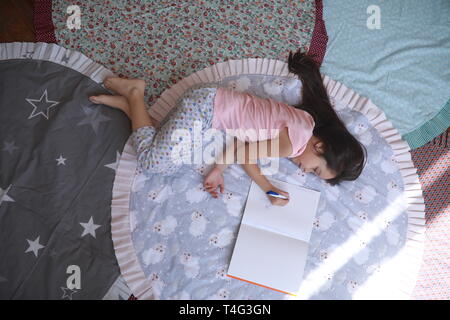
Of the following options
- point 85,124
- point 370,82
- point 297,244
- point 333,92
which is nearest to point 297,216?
point 297,244

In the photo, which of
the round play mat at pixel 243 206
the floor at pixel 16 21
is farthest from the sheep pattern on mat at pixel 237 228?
the floor at pixel 16 21

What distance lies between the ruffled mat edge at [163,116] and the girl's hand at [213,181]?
0.82ft

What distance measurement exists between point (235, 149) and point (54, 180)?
599mm

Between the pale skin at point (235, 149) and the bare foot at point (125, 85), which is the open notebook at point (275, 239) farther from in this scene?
the bare foot at point (125, 85)

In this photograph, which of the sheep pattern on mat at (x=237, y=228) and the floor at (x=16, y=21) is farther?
the floor at (x=16, y=21)

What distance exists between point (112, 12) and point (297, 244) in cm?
112

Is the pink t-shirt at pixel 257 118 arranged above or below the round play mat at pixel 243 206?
above

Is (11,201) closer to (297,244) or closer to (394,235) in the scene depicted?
(297,244)

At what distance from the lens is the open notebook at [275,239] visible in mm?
1077

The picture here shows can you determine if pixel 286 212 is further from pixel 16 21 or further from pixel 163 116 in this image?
pixel 16 21

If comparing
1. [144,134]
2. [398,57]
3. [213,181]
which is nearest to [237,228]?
[213,181]

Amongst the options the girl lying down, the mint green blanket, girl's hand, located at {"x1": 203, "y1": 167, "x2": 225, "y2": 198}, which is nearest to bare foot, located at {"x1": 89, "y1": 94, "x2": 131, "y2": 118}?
the girl lying down

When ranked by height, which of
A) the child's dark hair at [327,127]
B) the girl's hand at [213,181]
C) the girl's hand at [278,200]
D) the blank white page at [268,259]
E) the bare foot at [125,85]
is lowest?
the blank white page at [268,259]

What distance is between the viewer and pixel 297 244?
1.12 metres
